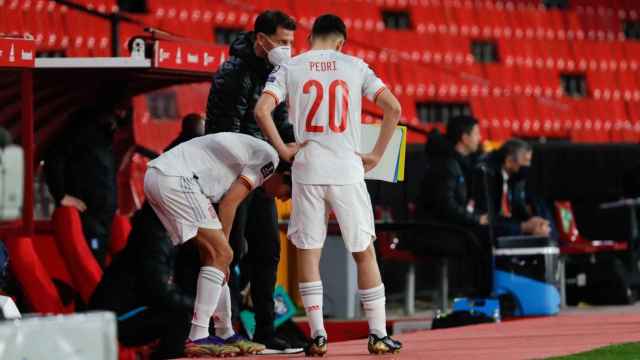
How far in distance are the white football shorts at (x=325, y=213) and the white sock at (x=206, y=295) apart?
0.47 m

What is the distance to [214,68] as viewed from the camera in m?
11.1

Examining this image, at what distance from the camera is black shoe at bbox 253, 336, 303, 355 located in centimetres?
789

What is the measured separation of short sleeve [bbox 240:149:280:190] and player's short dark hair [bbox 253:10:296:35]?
725 mm

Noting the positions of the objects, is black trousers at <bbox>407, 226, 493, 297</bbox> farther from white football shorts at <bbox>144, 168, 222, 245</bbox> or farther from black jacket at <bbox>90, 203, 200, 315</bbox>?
white football shorts at <bbox>144, 168, 222, 245</bbox>

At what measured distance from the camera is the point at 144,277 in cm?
884

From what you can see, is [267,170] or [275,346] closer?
[267,170]

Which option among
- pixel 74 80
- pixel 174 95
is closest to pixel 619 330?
pixel 74 80

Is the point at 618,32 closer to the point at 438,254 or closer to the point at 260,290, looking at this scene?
the point at 438,254

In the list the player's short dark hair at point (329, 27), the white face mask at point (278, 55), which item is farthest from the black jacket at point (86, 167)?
the player's short dark hair at point (329, 27)

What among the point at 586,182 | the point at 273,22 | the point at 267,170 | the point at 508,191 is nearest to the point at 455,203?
the point at 508,191

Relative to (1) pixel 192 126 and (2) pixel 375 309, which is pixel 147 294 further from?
(2) pixel 375 309

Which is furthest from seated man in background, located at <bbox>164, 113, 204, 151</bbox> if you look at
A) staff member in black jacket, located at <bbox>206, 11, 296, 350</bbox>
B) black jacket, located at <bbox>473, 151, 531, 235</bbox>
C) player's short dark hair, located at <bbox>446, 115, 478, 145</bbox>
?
player's short dark hair, located at <bbox>446, 115, 478, 145</bbox>

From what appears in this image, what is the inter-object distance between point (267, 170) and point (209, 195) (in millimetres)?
327

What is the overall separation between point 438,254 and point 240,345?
182 inches
